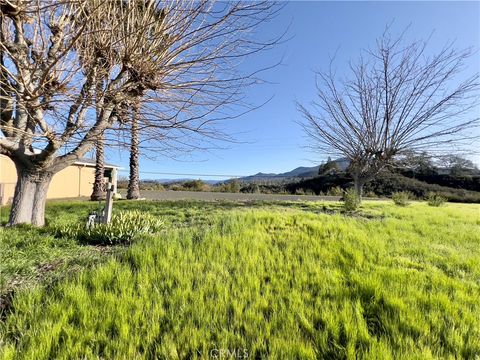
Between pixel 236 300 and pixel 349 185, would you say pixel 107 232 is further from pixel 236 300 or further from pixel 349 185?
pixel 349 185

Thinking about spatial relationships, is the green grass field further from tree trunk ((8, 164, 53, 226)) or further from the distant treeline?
the distant treeline

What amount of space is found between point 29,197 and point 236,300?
16.2ft

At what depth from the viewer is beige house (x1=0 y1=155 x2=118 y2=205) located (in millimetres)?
14047

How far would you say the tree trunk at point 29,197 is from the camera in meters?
4.86

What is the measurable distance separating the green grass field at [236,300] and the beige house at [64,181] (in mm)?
12785

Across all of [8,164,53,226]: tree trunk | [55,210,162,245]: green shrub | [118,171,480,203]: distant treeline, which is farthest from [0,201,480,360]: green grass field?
[118,171,480,203]: distant treeline

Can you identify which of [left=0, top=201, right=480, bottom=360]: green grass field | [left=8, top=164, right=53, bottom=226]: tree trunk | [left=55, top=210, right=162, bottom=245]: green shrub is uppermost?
[left=8, top=164, right=53, bottom=226]: tree trunk

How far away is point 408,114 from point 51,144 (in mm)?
11059

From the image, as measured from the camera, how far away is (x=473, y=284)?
8.60 feet

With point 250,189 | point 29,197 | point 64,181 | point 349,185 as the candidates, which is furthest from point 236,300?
point 349,185

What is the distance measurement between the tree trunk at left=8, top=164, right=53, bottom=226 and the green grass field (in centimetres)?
156

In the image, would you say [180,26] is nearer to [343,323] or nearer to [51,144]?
[51,144]

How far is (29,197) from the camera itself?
4973 millimetres

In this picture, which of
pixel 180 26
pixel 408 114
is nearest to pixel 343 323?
pixel 180 26
